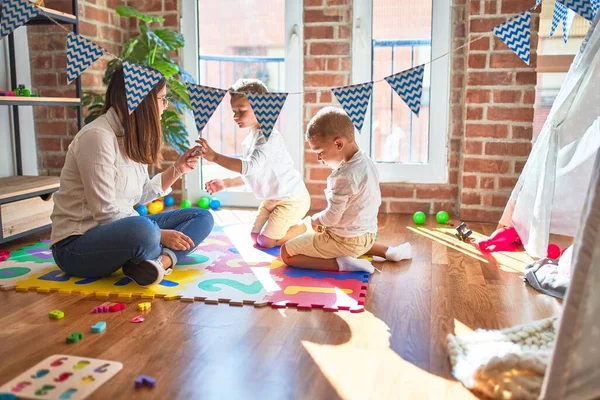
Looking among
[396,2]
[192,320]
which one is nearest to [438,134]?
[396,2]

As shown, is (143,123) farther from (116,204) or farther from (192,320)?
(192,320)

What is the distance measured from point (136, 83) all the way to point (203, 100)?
1.36ft

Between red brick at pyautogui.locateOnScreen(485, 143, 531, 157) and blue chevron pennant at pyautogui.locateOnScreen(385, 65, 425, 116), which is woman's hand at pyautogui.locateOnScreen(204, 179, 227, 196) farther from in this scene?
red brick at pyautogui.locateOnScreen(485, 143, 531, 157)

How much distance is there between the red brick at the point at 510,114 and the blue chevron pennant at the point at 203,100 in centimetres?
167

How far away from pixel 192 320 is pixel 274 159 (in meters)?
1.18

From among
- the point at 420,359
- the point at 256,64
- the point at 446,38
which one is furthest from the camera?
the point at 256,64

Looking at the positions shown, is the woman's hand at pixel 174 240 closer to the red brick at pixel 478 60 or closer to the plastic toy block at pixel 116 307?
the plastic toy block at pixel 116 307

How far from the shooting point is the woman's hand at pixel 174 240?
2.40m

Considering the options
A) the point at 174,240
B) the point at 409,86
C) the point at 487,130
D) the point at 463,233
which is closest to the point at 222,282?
the point at 174,240

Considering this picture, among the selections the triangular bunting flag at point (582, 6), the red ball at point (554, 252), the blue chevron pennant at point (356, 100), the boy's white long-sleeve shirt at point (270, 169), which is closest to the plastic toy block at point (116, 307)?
the boy's white long-sleeve shirt at point (270, 169)

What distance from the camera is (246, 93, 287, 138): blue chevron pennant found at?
2639 millimetres

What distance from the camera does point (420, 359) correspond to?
165 cm

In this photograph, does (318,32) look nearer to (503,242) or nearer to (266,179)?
(266,179)

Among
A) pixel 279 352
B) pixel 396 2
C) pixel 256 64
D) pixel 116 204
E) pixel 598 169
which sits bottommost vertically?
pixel 279 352
